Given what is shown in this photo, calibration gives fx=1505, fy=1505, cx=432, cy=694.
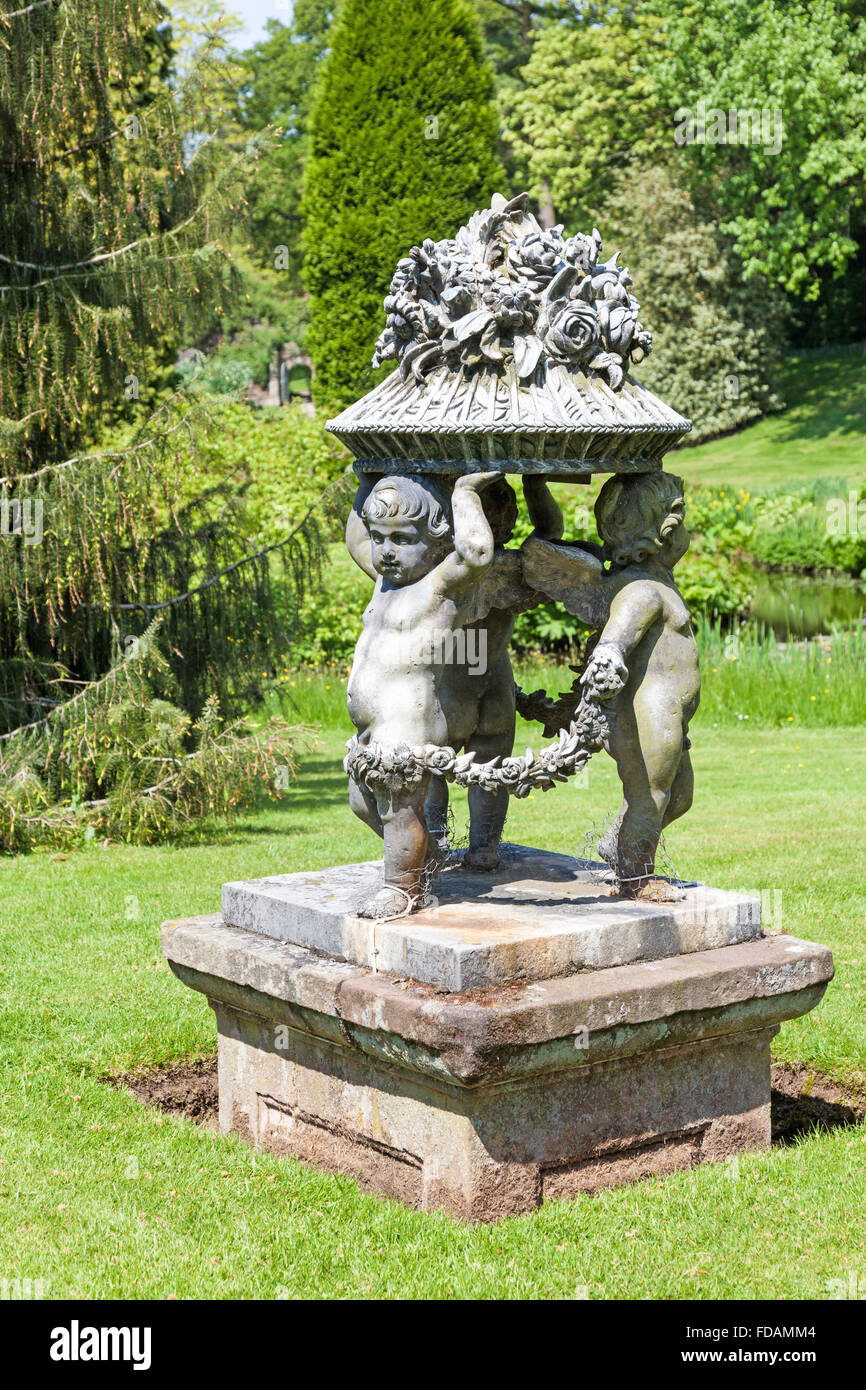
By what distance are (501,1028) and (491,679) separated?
3.64ft

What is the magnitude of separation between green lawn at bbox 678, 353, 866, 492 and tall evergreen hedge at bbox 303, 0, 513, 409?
6.39 meters

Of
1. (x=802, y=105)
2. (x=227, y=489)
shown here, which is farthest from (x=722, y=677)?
(x=802, y=105)

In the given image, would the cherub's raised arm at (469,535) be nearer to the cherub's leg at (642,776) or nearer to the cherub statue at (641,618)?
the cherub statue at (641,618)

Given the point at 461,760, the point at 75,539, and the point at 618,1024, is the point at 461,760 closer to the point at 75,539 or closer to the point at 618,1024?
the point at 618,1024

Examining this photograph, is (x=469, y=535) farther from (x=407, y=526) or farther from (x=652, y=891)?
(x=652, y=891)

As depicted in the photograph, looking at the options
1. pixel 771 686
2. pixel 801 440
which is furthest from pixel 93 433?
pixel 801 440

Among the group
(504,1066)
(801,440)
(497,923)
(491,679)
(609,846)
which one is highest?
(801,440)

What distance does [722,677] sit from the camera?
450 inches

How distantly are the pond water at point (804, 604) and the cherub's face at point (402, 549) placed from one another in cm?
1016

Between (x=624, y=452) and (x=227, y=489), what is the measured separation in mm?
5502

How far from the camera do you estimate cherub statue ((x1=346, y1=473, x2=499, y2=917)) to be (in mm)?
3617

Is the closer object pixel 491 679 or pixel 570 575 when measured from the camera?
pixel 570 575

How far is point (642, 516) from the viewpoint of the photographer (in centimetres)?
373

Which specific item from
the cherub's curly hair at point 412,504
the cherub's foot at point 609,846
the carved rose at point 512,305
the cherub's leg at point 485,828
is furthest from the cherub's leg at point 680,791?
the carved rose at point 512,305
